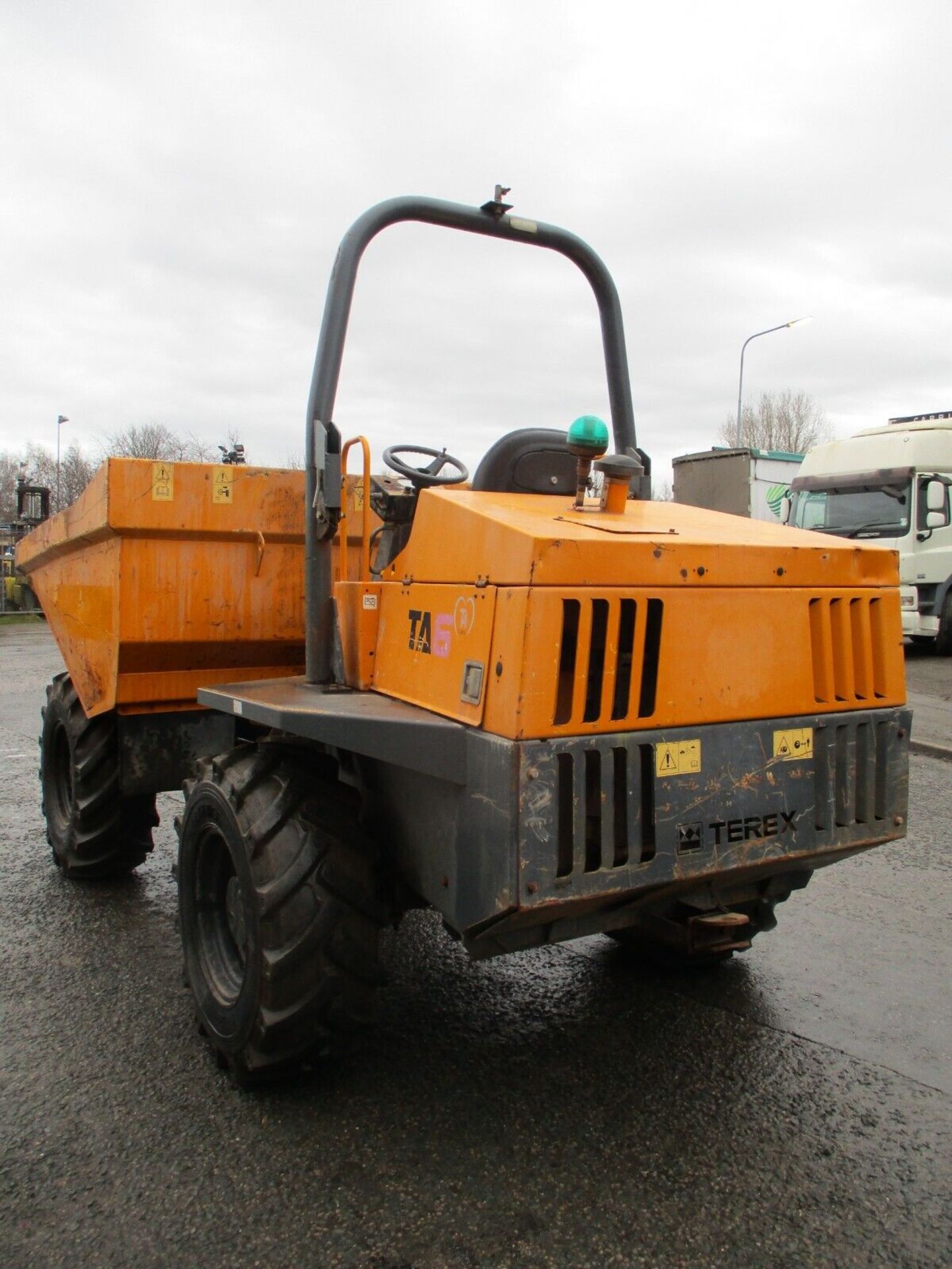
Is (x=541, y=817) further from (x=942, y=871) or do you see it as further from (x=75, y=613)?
A: (x=942, y=871)

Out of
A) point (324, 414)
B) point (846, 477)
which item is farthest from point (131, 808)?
point (846, 477)

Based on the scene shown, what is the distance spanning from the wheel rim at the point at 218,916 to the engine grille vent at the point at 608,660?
1355 millimetres

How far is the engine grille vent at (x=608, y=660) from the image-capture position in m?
2.41

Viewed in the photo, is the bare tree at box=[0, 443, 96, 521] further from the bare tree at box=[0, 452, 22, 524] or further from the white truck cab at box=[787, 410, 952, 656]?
the white truck cab at box=[787, 410, 952, 656]

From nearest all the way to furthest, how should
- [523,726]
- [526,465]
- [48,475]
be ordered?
[523,726], [526,465], [48,475]

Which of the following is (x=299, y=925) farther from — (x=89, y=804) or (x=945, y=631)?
(x=945, y=631)

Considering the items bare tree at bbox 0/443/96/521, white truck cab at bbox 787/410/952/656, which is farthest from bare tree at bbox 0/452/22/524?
white truck cab at bbox 787/410/952/656

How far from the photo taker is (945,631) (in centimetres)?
1405

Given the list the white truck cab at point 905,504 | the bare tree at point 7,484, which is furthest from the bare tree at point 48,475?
the white truck cab at point 905,504

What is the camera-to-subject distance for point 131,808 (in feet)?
15.9

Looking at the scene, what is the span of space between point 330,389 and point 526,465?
0.68 metres

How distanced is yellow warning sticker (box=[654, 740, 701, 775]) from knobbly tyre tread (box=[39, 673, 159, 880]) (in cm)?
294

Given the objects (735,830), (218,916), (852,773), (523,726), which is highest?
(523,726)

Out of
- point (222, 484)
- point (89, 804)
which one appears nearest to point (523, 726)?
point (222, 484)
